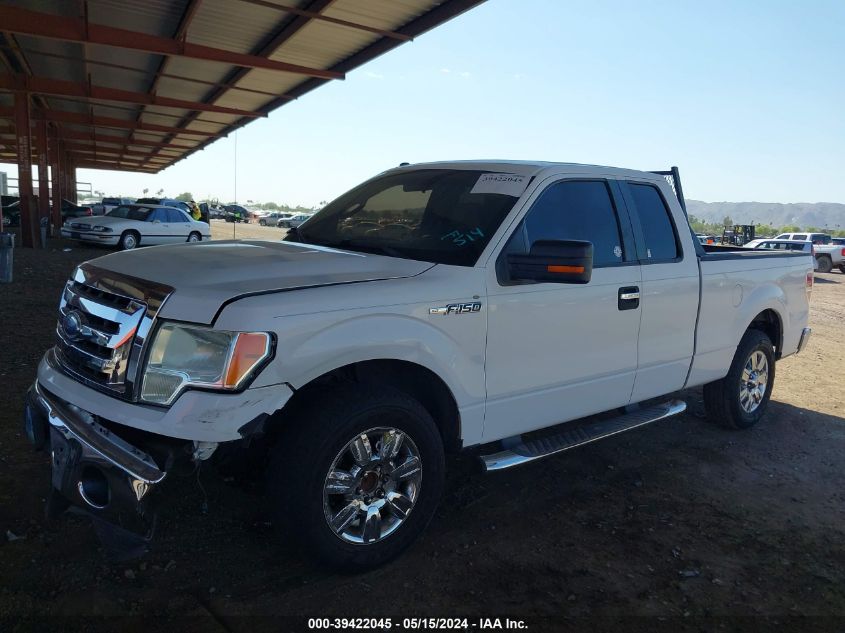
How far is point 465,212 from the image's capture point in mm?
3646

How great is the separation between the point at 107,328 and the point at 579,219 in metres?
2.65

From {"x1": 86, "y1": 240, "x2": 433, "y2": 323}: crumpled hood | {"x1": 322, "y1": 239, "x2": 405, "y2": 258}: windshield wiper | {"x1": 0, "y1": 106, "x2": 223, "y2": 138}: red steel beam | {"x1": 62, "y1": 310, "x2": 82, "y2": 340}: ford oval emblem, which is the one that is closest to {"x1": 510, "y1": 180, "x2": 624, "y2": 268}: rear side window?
{"x1": 322, "y1": 239, "x2": 405, "y2": 258}: windshield wiper

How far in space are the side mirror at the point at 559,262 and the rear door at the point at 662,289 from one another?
1226mm

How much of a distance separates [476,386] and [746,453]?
2845mm

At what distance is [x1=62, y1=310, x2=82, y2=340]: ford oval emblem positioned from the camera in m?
3.00

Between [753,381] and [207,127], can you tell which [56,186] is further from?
[753,381]

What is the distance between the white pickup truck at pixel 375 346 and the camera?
2.57 metres

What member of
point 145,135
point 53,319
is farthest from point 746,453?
point 145,135

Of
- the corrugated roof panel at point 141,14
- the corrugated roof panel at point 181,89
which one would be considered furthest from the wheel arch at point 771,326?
the corrugated roof panel at point 181,89

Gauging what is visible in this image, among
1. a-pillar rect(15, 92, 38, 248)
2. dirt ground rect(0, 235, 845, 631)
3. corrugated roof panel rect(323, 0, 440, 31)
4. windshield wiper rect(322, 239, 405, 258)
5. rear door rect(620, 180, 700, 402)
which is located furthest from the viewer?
Result: a-pillar rect(15, 92, 38, 248)

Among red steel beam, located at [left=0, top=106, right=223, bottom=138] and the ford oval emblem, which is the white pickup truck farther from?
red steel beam, located at [left=0, top=106, right=223, bottom=138]

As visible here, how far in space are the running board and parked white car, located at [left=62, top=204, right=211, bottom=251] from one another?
57.2 ft

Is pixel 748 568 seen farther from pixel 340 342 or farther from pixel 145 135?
pixel 145 135

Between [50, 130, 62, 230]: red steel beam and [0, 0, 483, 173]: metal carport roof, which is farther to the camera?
[50, 130, 62, 230]: red steel beam
